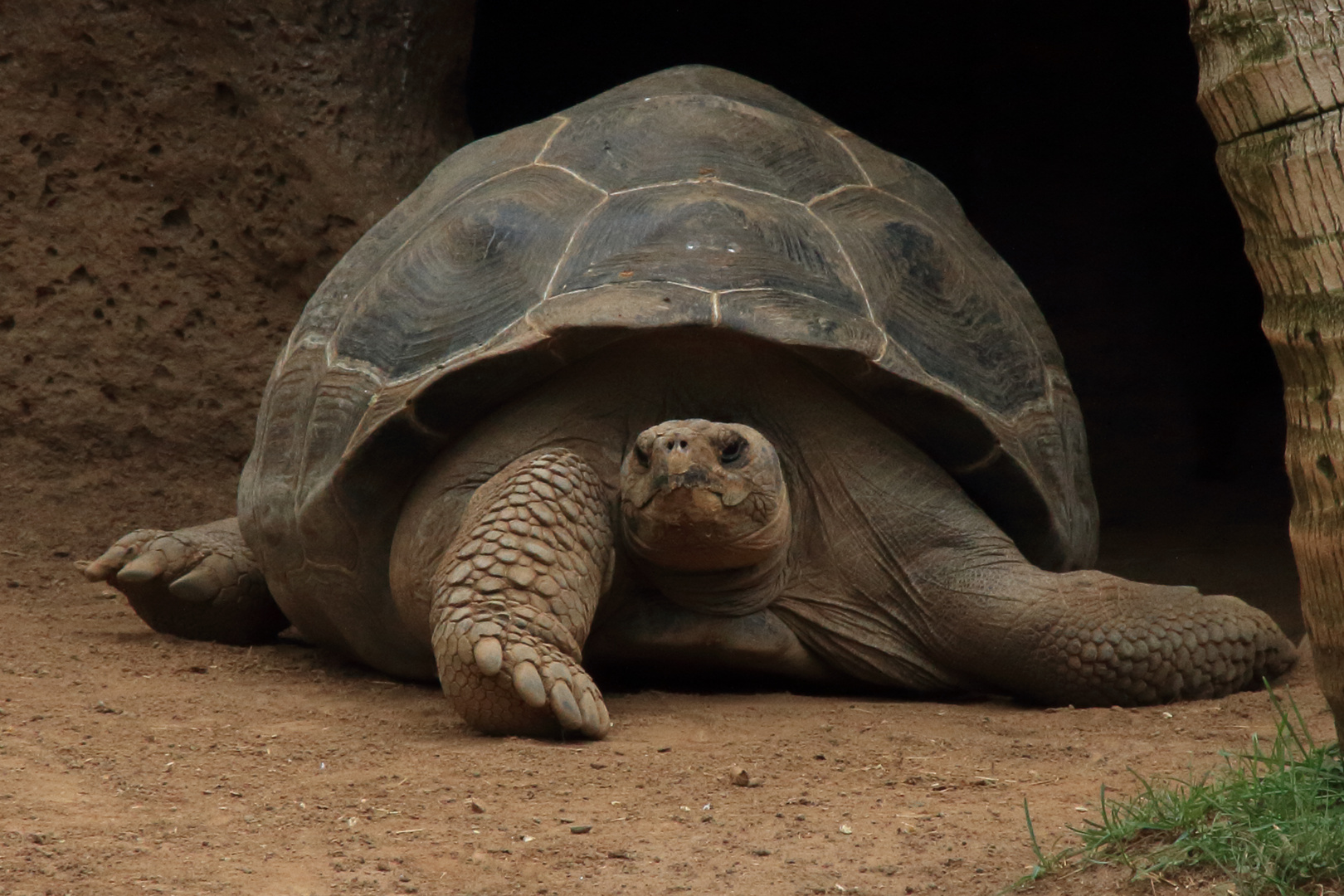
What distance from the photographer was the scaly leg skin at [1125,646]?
3697 mm

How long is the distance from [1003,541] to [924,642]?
0.31 meters

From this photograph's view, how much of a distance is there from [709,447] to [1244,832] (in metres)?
1.57

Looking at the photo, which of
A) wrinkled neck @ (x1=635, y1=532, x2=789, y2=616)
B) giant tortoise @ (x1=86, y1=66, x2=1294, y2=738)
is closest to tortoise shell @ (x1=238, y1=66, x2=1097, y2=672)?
giant tortoise @ (x1=86, y1=66, x2=1294, y2=738)

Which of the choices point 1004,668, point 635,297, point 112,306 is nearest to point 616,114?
point 635,297

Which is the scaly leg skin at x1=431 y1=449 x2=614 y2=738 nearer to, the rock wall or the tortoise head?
the tortoise head

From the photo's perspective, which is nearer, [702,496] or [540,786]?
[540,786]

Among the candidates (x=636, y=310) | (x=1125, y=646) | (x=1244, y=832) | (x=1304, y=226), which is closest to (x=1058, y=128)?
(x=1125, y=646)

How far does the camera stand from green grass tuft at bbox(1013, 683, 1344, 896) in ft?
6.57

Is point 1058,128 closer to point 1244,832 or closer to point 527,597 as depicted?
point 527,597

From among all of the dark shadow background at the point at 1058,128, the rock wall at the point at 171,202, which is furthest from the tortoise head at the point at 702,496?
the dark shadow background at the point at 1058,128

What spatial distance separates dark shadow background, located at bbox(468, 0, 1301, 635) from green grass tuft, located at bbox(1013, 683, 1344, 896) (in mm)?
5567

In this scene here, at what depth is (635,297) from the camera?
11.9 ft

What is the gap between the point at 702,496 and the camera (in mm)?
3422

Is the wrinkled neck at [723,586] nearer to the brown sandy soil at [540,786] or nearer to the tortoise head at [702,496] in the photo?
the tortoise head at [702,496]
